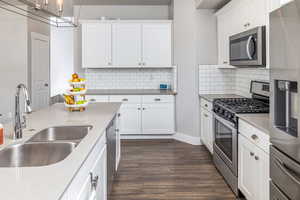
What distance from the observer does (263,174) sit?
240cm

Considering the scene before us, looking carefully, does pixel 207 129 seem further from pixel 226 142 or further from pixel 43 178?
pixel 43 178

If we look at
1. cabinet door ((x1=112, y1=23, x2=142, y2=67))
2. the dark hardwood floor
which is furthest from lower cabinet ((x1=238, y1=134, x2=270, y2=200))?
cabinet door ((x1=112, y1=23, x2=142, y2=67))

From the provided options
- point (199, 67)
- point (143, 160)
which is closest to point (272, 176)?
point (143, 160)

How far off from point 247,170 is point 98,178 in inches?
53.7

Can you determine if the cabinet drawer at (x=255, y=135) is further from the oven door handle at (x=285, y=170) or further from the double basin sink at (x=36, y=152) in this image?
the double basin sink at (x=36, y=152)

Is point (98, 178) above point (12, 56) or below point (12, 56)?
below

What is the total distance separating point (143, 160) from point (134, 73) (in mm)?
2292

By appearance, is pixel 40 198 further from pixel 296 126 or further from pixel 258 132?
pixel 258 132

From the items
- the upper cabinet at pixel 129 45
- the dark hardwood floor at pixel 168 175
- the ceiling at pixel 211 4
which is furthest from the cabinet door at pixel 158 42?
the dark hardwood floor at pixel 168 175

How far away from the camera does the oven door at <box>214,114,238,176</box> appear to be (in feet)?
10.1

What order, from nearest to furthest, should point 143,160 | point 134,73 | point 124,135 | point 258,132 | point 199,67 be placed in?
point 258,132 → point 143,160 → point 199,67 → point 124,135 → point 134,73

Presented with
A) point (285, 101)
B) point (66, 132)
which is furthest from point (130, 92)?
point (285, 101)

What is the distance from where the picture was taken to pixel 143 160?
448cm

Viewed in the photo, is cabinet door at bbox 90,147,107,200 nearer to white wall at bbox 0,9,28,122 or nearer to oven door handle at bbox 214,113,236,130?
oven door handle at bbox 214,113,236,130
